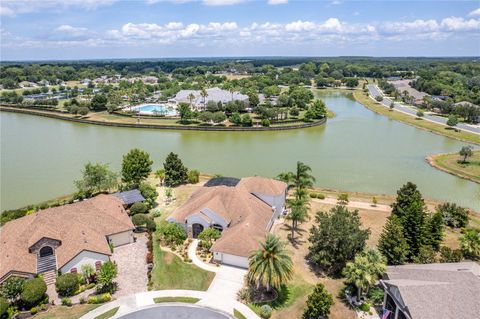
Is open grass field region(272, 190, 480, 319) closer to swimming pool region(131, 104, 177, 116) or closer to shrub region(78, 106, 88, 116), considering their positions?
swimming pool region(131, 104, 177, 116)

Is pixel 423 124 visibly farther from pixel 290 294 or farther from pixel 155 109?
pixel 290 294

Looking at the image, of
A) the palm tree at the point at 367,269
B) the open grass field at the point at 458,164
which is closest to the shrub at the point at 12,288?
the palm tree at the point at 367,269

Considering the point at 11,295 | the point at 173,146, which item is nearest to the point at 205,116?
the point at 173,146

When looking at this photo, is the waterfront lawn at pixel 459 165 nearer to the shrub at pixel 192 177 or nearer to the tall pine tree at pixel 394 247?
the tall pine tree at pixel 394 247

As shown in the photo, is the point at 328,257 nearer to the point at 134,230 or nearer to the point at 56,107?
the point at 134,230

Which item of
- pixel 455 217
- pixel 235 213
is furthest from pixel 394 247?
pixel 235 213
